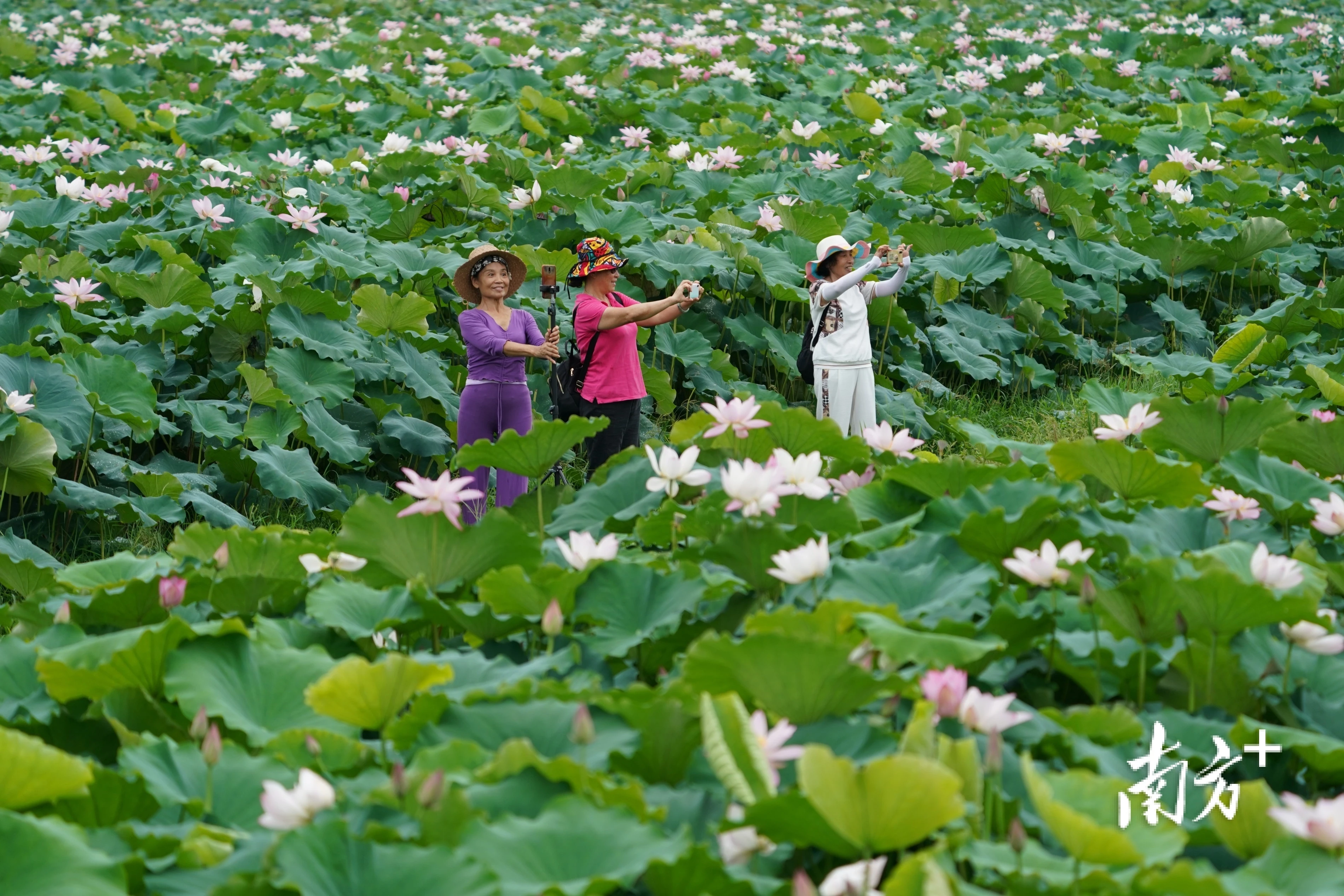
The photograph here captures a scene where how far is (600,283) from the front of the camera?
17.5 feet

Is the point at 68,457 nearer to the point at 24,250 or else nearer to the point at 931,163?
the point at 24,250

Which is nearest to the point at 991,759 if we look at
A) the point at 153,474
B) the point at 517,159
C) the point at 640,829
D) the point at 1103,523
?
the point at 640,829

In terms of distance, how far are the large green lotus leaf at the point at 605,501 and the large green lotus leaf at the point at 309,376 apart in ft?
9.42

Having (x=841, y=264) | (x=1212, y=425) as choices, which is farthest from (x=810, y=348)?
(x=1212, y=425)

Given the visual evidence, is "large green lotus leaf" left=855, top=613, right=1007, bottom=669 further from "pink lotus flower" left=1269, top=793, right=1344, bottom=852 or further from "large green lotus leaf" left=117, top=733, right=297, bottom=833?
"large green lotus leaf" left=117, top=733, right=297, bottom=833

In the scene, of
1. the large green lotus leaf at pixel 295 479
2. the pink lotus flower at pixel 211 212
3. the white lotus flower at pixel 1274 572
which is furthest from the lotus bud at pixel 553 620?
the pink lotus flower at pixel 211 212

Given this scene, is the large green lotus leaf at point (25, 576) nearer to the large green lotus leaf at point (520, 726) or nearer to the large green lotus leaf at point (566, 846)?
the large green lotus leaf at point (520, 726)

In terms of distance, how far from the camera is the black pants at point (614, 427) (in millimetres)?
5398

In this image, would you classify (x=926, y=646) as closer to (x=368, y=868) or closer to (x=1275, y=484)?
(x=368, y=868)

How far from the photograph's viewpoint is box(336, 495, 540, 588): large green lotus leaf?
2.56 m

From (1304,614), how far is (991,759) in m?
0.72

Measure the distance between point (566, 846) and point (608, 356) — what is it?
3802 mm

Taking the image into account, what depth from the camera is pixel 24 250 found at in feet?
20.9

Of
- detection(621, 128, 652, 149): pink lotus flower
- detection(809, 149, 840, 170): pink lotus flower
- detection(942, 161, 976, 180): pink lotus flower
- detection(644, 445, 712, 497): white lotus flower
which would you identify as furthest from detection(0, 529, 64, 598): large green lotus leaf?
detection(942, 161, 976, 180): pink lotus flower
